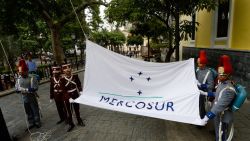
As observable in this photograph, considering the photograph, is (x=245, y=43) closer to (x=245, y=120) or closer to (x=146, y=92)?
(x=245, y=120)

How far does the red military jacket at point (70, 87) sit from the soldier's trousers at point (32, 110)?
3.46ft

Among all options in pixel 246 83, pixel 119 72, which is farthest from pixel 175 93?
pixel 246 83

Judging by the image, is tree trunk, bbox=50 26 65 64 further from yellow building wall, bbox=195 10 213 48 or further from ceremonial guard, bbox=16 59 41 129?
Answer: ceremonial guard, bbox=16 59 41 129

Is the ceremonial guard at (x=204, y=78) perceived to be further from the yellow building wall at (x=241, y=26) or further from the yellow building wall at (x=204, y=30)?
the yellow building wall at (x=204, y=30)

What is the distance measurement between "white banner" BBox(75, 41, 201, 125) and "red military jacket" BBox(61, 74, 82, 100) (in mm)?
460

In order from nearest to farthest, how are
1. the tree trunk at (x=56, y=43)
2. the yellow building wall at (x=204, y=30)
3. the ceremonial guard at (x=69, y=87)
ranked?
1. the ceremonial guard at (x=69, y=87)
2. the yellow building wall at (x=204, y=30)
3. the tree trunk at (x=56, y=43)

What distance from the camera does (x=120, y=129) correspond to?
6.70m

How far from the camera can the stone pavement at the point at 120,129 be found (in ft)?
20.0

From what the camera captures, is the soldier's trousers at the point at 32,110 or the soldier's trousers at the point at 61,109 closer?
the soldier's trousers at the point at 32,110

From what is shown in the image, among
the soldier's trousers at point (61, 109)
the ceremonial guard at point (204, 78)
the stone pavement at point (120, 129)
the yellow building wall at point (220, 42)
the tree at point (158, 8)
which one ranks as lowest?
the stone pavement at point (120, 129)

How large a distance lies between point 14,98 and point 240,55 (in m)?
10.2

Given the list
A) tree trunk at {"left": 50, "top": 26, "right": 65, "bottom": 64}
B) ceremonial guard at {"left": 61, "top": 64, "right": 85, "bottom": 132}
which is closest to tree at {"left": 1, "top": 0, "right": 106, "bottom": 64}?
tree trunk at {"left": 50, "top": 26, "right": 65, "bottom": 64}

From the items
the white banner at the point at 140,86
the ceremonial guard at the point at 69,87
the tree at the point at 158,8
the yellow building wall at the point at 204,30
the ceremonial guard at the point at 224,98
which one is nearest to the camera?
the ceremonial guard at the point at 224,98

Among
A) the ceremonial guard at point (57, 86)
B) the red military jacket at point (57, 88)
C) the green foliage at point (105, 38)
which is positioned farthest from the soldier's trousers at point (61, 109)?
the green foliage at point (105, 38)
